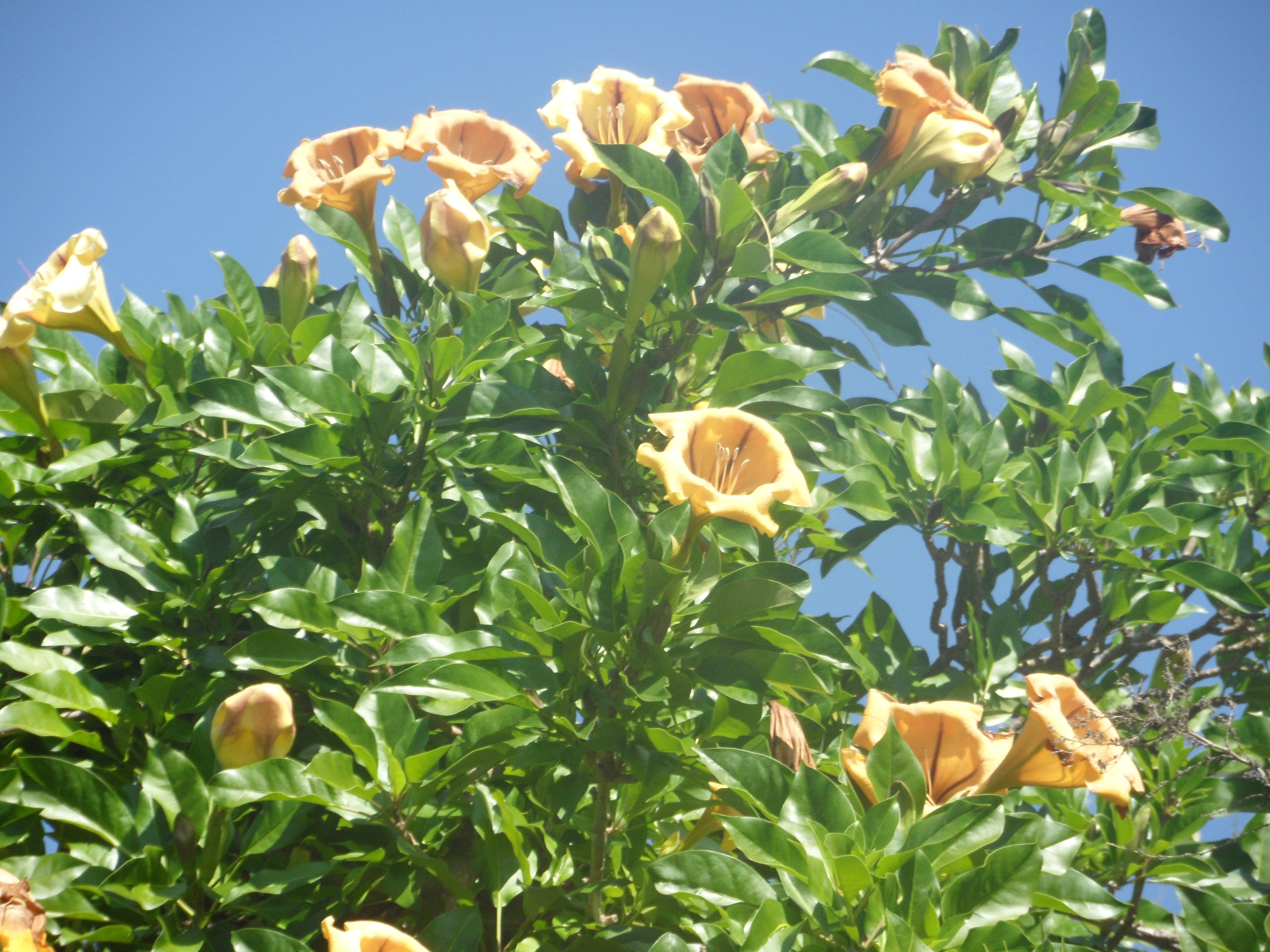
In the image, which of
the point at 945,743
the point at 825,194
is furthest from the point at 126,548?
the point at 825,194

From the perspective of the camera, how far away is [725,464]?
6.39ft

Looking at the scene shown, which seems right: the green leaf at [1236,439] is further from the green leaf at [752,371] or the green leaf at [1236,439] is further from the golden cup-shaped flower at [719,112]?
the golden cup-shaped flower at [719,112]

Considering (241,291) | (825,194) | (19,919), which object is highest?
(825,194)

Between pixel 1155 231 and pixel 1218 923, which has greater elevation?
pixel 1155 231

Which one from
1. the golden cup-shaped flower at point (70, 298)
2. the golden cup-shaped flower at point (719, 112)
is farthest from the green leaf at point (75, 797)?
the golden cup-shaped flower at point (719, 112)

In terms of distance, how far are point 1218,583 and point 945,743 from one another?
891mm

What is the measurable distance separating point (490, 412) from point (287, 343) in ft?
2.11

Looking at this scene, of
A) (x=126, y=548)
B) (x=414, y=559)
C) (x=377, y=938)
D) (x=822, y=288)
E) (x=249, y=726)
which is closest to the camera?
(x=377, y=938)

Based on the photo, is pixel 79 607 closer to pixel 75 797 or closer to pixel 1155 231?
pixel 75 797

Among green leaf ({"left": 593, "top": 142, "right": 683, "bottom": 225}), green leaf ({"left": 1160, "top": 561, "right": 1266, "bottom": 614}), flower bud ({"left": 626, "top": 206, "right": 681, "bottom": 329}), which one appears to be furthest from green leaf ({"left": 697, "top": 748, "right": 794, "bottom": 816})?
green leaf ({"left": 1160, "top": 561, "right": 1266, "bottom": 614})

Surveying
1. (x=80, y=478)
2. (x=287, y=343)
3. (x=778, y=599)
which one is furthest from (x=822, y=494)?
(x=80, y=478)

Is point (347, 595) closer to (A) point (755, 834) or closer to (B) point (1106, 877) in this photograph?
(A) point (755, 834)

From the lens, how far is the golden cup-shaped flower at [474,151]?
2.94 metres

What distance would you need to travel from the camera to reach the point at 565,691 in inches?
71.9
